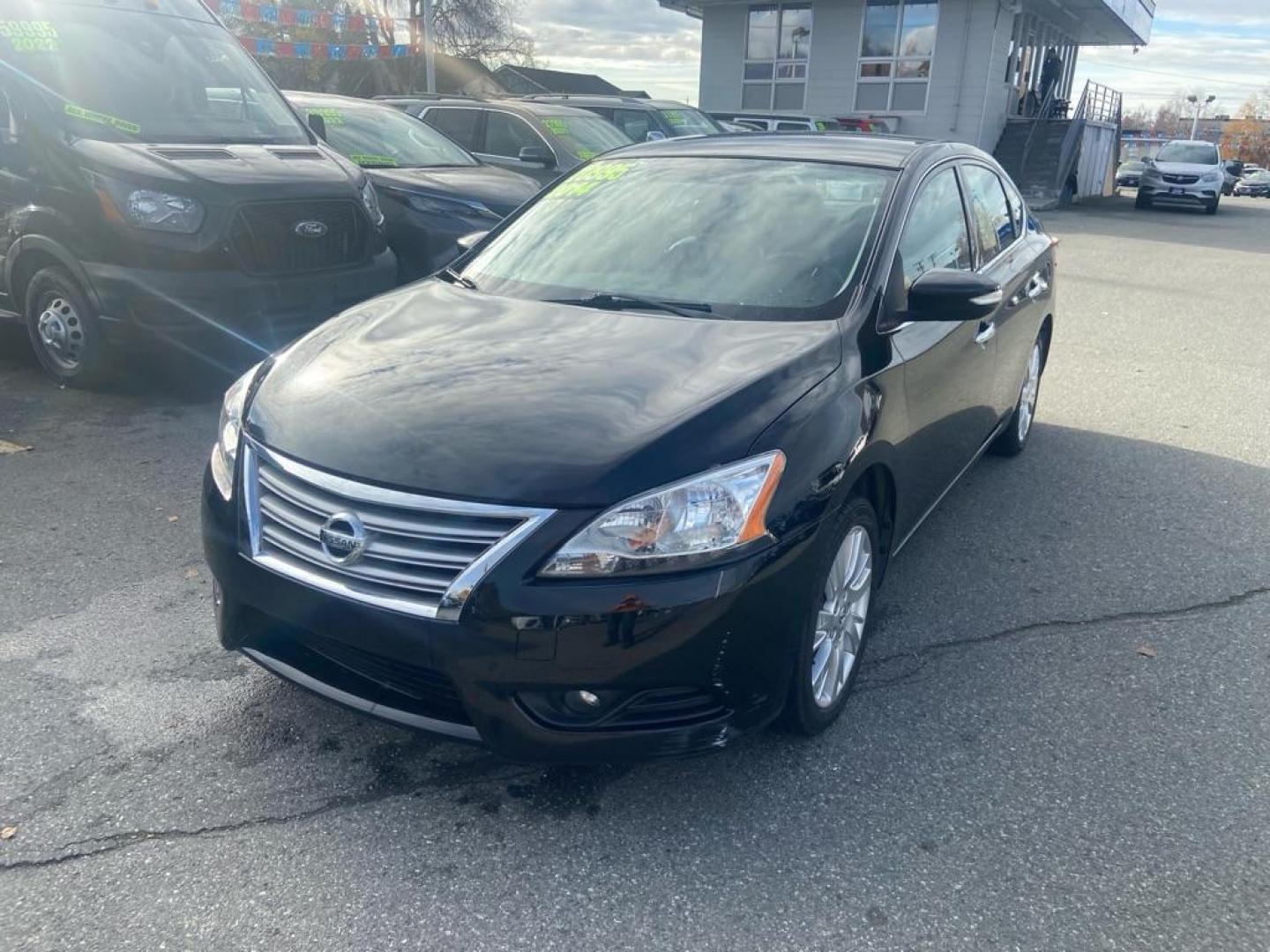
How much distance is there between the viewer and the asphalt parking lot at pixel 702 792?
229 cm

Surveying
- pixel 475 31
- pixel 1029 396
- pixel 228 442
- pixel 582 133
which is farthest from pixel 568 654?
pixel 475 31

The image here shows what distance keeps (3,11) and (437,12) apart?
40.6 m

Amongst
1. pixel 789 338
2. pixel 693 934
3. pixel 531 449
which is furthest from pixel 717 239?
pixel 693 934

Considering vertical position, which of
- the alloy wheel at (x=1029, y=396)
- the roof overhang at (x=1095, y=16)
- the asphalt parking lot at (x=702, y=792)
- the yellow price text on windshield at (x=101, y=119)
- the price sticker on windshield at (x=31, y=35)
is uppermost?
the roof overhang at (x=1095, y=16)

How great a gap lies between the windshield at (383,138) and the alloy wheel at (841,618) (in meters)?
6.16

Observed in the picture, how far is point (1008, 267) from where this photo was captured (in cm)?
462

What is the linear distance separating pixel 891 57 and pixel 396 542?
990 inches

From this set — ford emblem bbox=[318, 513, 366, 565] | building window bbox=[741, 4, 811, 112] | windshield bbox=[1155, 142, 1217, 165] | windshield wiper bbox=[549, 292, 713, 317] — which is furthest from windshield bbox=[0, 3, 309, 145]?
windshield bbox=[1155, 142, 1217, 165]

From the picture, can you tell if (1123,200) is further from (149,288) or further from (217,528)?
(217,528)

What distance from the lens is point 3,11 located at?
19.1 feet

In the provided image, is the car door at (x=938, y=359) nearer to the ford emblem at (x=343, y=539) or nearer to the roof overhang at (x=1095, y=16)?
the ford emblem at (x=343, y=539)

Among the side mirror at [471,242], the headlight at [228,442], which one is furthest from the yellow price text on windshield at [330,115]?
the headlight at [228,442]

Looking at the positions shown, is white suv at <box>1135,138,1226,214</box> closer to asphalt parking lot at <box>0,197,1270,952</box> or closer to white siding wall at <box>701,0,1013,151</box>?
white siding wall at <box>701,0,1013,151</box>

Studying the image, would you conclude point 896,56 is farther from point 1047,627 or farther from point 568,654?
point 568,654
